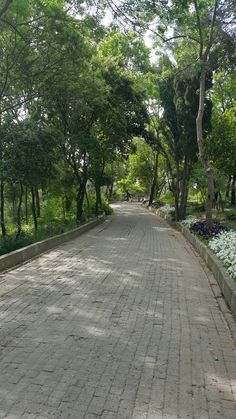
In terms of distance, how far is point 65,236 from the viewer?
15.4 m

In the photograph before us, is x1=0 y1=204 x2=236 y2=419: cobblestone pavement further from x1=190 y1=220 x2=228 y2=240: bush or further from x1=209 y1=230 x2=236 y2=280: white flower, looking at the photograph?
x1=190 y1=220 x2=228 y2=240: bush

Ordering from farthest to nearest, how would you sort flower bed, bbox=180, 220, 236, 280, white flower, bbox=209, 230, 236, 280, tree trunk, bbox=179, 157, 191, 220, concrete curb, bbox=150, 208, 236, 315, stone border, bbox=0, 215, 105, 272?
tree trunk, bbox=179, 157, 191, 220
stone border, bbox=0, 215, 105, 272
flower bed, bbox=180, 220, 236, 280
white flower, bbox=209, 230, 236, 280
concrete curb, bbox=150, 208, 236, 315

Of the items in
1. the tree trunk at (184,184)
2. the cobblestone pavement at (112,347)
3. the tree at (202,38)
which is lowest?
the cobblestone pavement at (112,347)

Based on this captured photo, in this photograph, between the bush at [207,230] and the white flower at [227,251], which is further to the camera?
the bush at [207,230]

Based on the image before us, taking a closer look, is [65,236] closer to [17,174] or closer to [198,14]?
[17,174]

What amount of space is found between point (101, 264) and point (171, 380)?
639cm

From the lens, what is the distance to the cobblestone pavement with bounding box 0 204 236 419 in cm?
368

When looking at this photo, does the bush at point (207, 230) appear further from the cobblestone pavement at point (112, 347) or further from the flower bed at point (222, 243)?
the cobblestone pavement at point (112, 347)

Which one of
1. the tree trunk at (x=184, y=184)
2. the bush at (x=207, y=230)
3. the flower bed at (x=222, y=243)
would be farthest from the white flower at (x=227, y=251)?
the tree trunk at (x=184, y=184)

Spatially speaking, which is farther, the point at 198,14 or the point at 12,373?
the point at 198,14

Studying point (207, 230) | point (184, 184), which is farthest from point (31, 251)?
point (184, 184)

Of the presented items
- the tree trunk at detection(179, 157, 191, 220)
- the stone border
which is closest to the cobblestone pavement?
the stone border

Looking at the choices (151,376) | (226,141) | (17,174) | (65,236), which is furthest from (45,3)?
(226,141)

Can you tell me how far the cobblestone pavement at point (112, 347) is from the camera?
12.1 ft
